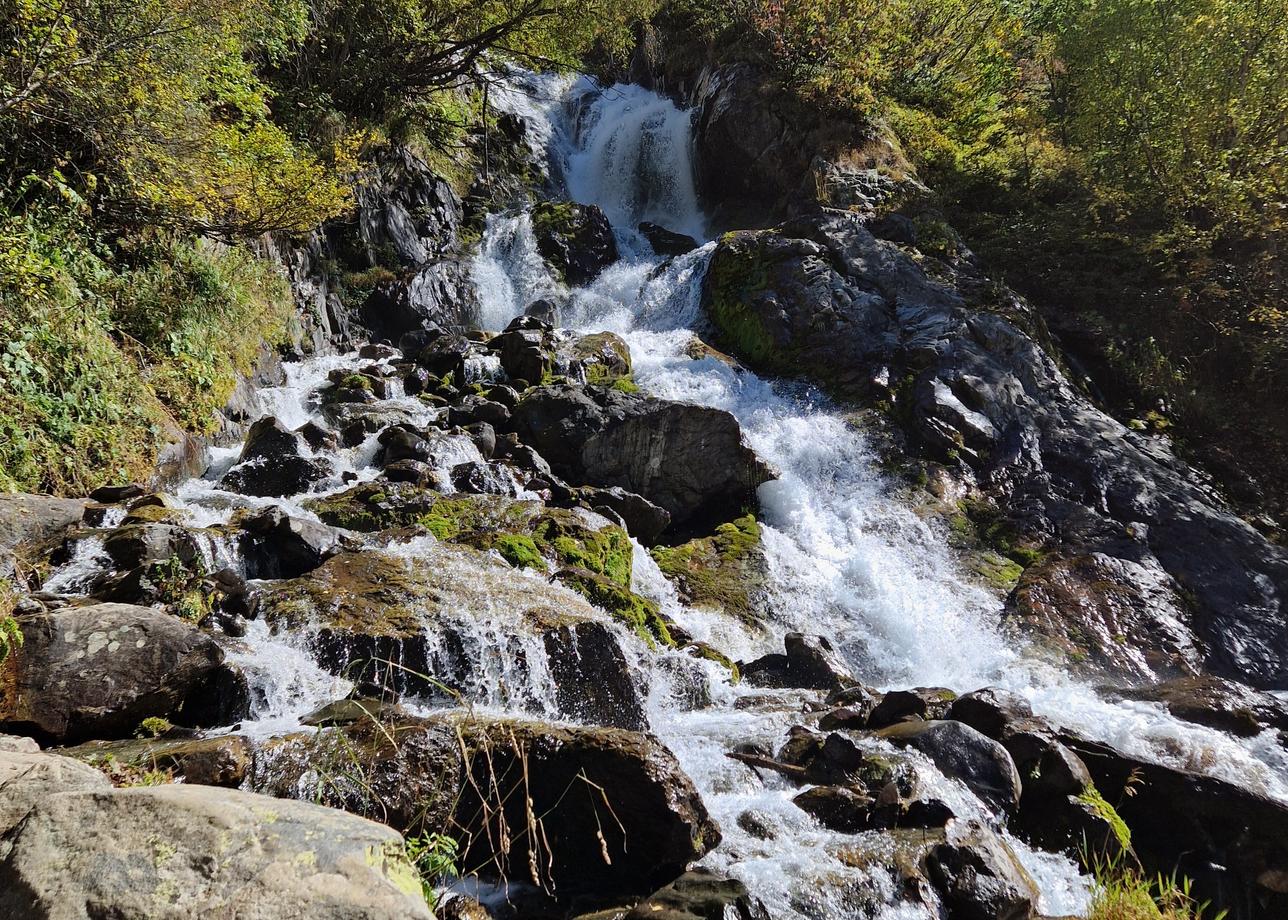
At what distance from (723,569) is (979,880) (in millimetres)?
7007

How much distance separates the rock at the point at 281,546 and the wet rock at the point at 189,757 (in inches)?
113

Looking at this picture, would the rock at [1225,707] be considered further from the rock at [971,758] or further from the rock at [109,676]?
the rock at [109,676]

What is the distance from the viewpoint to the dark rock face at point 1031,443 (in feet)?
33.0

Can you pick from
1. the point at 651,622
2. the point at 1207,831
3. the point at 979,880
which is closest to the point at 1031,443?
the point at 1207,831

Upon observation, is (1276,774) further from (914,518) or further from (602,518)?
(602,518)

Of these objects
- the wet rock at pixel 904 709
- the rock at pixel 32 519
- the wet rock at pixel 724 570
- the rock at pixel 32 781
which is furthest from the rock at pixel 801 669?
the rock at pixel 32 519

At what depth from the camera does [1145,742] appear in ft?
20.3

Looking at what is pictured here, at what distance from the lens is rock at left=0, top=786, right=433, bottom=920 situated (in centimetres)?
173

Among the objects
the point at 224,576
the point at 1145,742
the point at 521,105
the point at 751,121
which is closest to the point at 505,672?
the point at 224,576

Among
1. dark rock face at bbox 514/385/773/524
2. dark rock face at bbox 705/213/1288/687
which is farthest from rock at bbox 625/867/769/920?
dark rock face at bbox 514/385/773/524

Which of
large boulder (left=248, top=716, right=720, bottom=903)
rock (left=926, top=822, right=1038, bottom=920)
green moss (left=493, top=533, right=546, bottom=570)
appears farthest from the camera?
green moss (left=493, top=533, right=546, bottom=570)

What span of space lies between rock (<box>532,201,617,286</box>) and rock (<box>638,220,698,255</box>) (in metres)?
1.57

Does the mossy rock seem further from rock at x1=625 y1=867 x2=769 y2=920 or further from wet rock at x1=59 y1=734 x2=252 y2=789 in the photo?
wet rock at x1=59 y1=734 x2=252 y2=789

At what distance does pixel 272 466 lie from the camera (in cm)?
939
